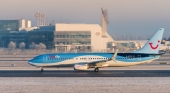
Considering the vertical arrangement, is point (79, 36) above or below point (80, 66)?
above

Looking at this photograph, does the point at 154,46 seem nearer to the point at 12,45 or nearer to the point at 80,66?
the point at 80,66

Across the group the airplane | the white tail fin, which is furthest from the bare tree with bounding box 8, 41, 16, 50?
the white tail fin

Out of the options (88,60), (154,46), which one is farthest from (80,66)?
(154,46)

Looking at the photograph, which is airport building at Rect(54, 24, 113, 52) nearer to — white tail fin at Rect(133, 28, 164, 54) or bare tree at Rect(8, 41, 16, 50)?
bare tree at Rect(8, 41, 16, 50)

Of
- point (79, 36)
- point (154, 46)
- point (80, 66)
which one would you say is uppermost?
point (79, 36)

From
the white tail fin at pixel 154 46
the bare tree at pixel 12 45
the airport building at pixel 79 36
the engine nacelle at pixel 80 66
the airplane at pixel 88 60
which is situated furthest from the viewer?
the bare tree at pixel 12 45

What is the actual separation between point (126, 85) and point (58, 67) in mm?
18976

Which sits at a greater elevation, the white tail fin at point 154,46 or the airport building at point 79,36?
the airport building at point 79,36

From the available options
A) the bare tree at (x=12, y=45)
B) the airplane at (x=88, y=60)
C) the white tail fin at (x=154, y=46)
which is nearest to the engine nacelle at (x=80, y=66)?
the airplane at (x=88, y=60)

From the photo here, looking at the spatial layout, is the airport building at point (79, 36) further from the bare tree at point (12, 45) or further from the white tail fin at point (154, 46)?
the white tail fin at point (154, 46)

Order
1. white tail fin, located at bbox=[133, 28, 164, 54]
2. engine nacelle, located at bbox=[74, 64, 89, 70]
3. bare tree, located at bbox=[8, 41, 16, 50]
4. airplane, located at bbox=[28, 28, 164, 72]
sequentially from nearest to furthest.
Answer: engine nacelle, located at bbox=[74, 64, 89, 70]
airplane, located at bbox=[28, 28, 164, 72]
white tail fin, located at bbox=[133, 28, 164, 54]
bare tree, located at bbox=[8, 41, 16, 50]

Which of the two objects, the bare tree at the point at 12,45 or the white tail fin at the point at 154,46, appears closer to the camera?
the white tail fin at the point at 154,46

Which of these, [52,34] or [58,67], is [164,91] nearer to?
[58,67]

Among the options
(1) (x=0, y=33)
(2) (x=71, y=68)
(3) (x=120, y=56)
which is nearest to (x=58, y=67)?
(2) (x=71, y=68)
